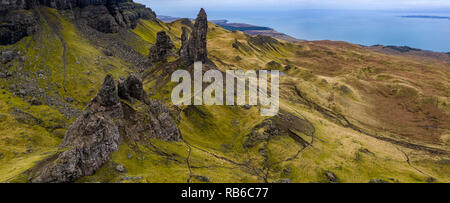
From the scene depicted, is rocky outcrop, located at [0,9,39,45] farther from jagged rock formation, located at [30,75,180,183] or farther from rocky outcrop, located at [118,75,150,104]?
jagged rock formation, located at [30,75,180,183]

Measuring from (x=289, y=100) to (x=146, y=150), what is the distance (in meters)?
119

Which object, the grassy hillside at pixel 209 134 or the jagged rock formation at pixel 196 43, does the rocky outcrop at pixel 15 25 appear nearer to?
the grassy hillside at pixel 209 134

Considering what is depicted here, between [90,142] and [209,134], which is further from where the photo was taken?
[209,134]

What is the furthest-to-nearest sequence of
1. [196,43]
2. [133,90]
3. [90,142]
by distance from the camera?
[196,43]
[133,90]
[90,142]

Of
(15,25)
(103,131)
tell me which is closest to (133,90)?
(103,131)

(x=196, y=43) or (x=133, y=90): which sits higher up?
(x=196, y=43)

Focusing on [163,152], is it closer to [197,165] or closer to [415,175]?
[197,165]

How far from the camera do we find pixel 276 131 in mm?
102375

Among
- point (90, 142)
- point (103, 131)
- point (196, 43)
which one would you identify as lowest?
point (90, 142)

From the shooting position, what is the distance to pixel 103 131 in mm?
57812

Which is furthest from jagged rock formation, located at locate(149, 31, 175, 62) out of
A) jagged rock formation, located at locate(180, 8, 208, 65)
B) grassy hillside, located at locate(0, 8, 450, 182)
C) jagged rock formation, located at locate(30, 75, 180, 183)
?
jagged rock formation, located at locate(30, 75, 180, 183)

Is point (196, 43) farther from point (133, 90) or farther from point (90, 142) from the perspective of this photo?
point (90, 142)

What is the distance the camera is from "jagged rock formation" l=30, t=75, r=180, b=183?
48.8 m
